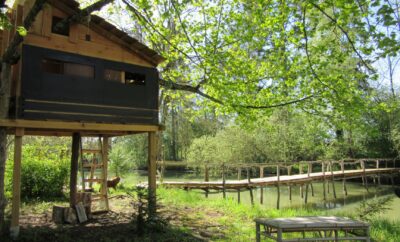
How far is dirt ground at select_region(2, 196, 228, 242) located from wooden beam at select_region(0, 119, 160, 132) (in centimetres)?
230

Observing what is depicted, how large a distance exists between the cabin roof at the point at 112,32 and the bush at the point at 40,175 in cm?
648

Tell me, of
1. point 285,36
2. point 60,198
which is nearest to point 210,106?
point 285,36

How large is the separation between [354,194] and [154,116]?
65.5 feet

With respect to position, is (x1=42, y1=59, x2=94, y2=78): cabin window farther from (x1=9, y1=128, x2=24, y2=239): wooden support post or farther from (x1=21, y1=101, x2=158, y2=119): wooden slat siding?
(x1=9, y1=128, x2=24, y2=239): wooden support post

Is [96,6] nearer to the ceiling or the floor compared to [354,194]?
nearer to the ceiling

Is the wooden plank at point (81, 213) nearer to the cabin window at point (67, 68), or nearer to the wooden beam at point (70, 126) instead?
the wooden beam at point (70, 126)

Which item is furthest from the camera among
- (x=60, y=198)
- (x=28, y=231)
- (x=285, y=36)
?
(x=60, y=198)

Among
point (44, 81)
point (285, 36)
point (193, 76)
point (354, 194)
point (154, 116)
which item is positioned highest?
point (285, 36)

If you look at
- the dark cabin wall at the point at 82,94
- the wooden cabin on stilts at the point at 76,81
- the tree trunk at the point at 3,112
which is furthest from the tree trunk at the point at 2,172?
the dark cabin wall at the point at 82,94

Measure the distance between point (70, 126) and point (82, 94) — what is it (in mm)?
878

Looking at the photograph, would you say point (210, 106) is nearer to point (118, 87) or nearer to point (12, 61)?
point (118, 87)

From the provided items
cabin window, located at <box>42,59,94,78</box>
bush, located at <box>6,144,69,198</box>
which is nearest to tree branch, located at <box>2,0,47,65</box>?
cabin window, located at <box>42,59,94,78</box>

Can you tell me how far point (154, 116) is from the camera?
10.1 meters

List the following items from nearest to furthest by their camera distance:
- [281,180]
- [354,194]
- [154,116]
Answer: [154,116] < [281,180] < [354,194]
